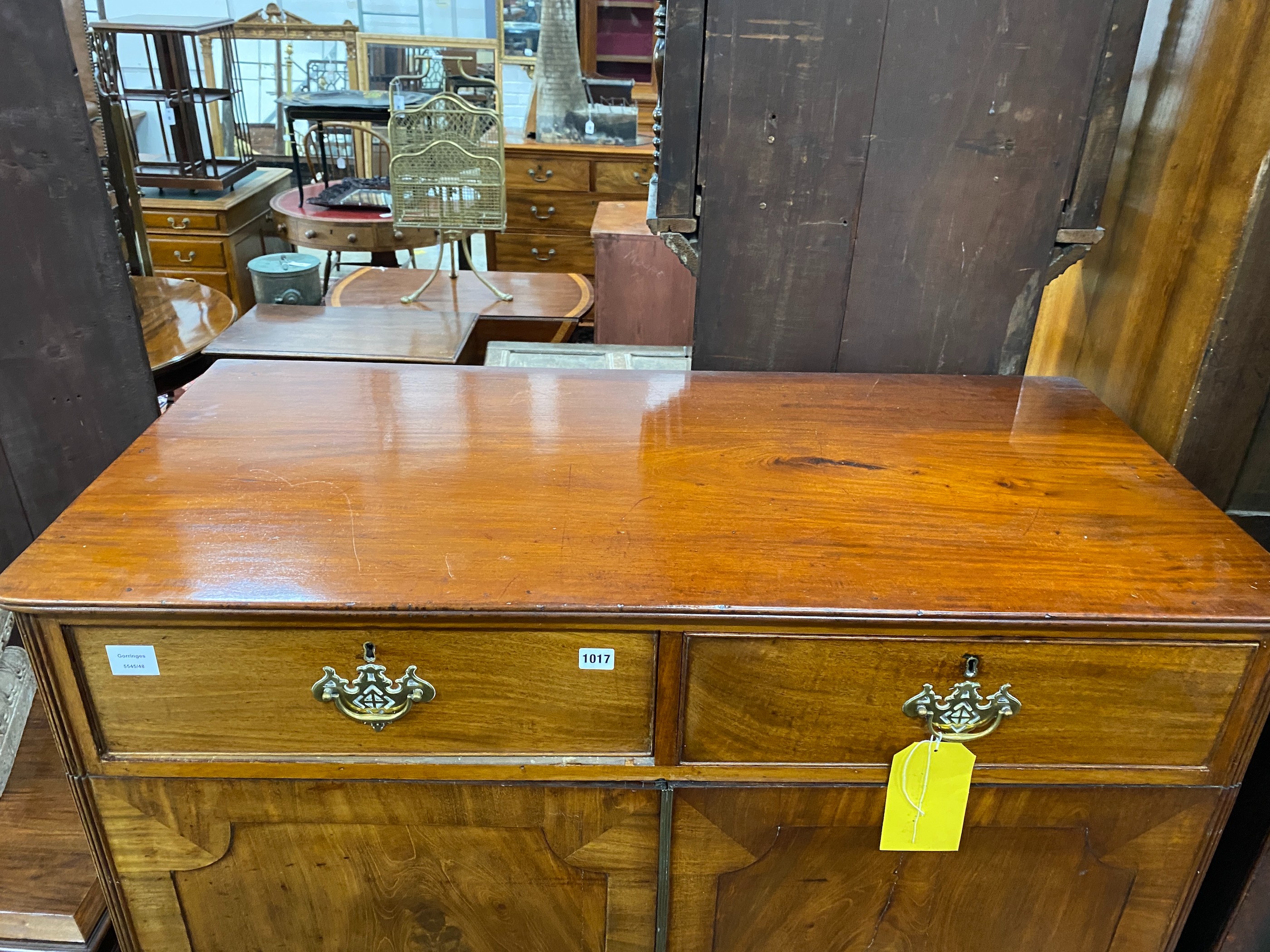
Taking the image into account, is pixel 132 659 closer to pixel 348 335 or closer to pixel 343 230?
pixel 348 335

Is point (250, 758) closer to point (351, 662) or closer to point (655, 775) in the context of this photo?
point (351, 662)

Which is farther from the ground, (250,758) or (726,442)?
(726,442)

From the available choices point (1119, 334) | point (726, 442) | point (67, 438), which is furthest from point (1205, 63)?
point (67, 438)

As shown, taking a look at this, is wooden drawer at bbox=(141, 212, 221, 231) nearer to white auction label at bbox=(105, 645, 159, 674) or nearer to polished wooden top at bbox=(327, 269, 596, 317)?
polished wooden top at bbox=(327, 269, 596, 317)

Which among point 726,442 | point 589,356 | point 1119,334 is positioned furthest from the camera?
point 589,356

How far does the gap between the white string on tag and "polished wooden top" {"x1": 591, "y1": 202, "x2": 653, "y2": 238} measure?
1.85m

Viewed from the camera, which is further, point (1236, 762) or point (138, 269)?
point (138, 269)

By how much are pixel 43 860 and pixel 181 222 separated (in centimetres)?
313

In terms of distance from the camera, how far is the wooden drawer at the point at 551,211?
3.93 m

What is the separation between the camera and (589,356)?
A: 1737mm

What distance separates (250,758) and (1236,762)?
87 cm

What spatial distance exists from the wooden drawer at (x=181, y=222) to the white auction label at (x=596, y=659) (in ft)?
11.3

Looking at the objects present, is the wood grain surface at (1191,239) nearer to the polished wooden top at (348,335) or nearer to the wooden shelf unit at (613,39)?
the polished wooden top at (348,335)

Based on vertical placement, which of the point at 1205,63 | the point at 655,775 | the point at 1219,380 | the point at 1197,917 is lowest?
the point at 1197,917
